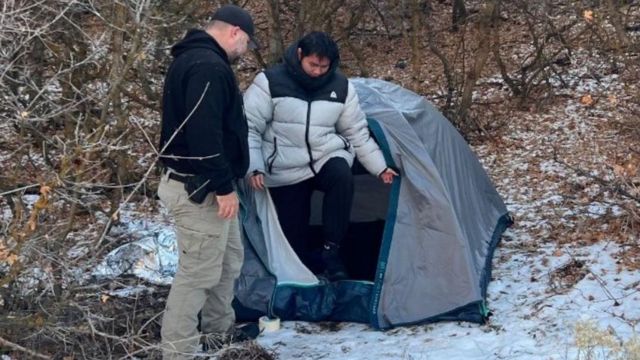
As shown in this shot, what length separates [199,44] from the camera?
3.77m

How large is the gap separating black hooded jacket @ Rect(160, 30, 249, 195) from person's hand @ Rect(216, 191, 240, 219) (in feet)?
0.09

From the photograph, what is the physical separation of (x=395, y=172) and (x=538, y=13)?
5310 mm

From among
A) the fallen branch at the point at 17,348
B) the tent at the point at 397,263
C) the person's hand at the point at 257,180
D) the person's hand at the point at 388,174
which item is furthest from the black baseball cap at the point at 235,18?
the fallen branch at the point at 17,348

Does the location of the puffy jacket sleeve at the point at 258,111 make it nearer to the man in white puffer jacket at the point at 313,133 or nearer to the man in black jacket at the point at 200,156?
the man in white puffer jacket at the point at 313,133

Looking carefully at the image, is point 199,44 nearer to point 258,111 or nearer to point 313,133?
point 258,111

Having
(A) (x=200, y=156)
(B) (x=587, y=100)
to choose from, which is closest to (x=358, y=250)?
(A) (x=200, y=156)

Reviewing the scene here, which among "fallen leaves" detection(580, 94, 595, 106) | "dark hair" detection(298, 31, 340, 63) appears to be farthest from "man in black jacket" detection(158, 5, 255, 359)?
"fallen leaves" detection(580, 94, 595, 106)

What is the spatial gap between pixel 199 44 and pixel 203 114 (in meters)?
0.35

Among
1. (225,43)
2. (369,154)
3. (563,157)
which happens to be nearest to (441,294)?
(369,154)

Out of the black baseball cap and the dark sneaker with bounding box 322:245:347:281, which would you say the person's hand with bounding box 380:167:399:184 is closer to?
the dark sneaker with bounding box 322:245:347:281

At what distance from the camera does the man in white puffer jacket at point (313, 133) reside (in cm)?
470

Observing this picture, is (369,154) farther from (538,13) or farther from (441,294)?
(538,13)

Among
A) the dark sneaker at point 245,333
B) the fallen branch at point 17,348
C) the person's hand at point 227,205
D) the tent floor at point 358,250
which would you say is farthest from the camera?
the tent floor at point 358,250

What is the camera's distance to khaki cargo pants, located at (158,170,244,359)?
12.5 ft
